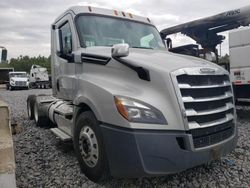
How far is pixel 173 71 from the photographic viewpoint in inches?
135

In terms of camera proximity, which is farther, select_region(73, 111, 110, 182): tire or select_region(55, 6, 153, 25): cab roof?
select_region(55, 6, 153, 25): cab roof

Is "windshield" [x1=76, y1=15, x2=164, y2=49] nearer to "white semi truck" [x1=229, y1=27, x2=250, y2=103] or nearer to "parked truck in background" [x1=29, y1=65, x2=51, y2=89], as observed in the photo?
"white semi truck" [x1=229, y1=27, x2=250, y2=103]

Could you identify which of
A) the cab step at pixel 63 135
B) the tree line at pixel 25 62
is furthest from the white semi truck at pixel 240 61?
the tree line at pixel 25 62

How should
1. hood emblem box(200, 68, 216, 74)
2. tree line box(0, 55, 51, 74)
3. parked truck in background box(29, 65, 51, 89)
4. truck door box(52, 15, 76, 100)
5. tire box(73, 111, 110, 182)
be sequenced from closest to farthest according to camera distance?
1. tire box(73, 111, 110, 182)
2. hood emblem box(200, 68, 216, 74)
3. truck door box(52, 15, 76, 100)
4. parked truck in background box(29, 65, 51, 89)
5. tree line box(0, 55, 51, 74)

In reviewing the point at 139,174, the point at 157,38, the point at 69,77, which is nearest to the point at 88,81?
the point at 69,77

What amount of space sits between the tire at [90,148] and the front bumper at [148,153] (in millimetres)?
240

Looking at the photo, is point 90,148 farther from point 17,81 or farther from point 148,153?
point 17,81

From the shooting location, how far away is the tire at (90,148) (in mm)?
3527

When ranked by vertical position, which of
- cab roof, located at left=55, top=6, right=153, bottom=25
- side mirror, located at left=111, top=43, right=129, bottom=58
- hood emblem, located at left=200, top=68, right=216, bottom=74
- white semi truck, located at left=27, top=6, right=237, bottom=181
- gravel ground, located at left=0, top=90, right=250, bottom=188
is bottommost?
gravel ground, located at left=0, top=90, right=250, bottom=188

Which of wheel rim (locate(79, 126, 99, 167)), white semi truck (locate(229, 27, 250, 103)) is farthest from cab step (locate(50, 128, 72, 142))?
white semi truck (locate(229, 27, 250, 103))

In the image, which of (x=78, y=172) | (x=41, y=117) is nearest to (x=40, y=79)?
(x=41, y=117)

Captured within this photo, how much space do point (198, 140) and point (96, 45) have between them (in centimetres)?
215

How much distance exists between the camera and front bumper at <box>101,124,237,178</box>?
10.2ft

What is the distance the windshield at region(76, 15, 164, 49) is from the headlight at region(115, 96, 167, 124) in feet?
5.35
